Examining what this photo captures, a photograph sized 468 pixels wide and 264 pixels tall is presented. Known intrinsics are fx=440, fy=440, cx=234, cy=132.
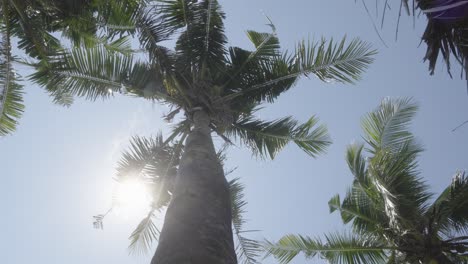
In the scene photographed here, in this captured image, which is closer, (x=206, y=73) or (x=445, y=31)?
(x=445, y=31)

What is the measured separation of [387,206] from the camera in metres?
8.44

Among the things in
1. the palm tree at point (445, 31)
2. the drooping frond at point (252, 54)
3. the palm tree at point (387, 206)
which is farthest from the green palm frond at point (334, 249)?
the palm tree at point (445, 31)

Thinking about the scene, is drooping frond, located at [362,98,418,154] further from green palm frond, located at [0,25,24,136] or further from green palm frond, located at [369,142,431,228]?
green palm frond, located at [0,25,24,136]

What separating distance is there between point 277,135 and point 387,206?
255 cm

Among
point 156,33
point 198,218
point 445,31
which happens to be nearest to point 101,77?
point 156,33

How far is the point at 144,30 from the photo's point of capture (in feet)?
26.2

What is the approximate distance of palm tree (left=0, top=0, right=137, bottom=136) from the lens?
23.4 ft

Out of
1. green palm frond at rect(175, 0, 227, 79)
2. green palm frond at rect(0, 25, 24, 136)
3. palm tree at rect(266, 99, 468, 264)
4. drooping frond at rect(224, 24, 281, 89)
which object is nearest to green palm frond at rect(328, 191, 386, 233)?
palm tree at rect(266, 99, 468, 264)

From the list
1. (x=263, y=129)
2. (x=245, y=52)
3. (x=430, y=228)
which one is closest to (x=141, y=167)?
(x=263, y=129)

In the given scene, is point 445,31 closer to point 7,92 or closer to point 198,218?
point 198,218

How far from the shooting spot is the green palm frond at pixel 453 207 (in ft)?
28.5

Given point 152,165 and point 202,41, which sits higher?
point 202,41

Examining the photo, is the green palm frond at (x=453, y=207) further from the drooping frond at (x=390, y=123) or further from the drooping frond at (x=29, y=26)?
the drooping frond at (x=29, y=26)

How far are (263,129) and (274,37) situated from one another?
194 cm
